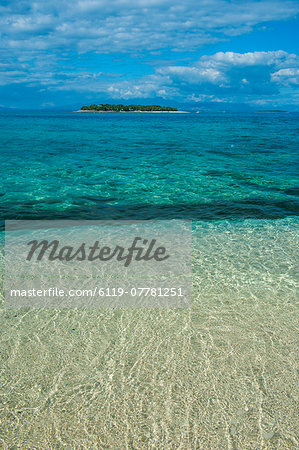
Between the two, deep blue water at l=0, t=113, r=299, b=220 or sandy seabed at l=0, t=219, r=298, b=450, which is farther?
deep blue water at l=0, t=113, r=299, b=220

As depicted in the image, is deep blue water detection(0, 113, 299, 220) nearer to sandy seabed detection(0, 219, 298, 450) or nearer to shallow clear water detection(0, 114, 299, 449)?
shallow clear water detection(0, 114, 299, 449)

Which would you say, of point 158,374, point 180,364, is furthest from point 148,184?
point 158,374

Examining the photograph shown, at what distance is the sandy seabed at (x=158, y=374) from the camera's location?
384 centimetres

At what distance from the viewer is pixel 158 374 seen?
466 centimetres

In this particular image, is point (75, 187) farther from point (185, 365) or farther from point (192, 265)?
point (185, 365)

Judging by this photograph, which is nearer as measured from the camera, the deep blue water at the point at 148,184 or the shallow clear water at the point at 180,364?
the shallow clear water at the point at 180,364

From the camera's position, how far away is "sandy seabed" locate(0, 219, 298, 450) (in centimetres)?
384

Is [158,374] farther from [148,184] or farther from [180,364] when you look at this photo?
[148,184]

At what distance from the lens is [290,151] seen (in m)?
28.9

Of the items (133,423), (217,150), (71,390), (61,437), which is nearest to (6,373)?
(71,390)

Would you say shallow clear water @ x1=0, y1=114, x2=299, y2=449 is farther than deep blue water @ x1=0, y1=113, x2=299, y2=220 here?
No

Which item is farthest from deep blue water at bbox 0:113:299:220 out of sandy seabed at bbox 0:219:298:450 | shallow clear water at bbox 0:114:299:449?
sandy seabed at bbox 0:219:298:450

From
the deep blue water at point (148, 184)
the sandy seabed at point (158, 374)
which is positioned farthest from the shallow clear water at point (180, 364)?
the deep blue water at point (148, 184)

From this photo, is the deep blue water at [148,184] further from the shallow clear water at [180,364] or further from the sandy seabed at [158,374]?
the sandy seabed at [158,374]
